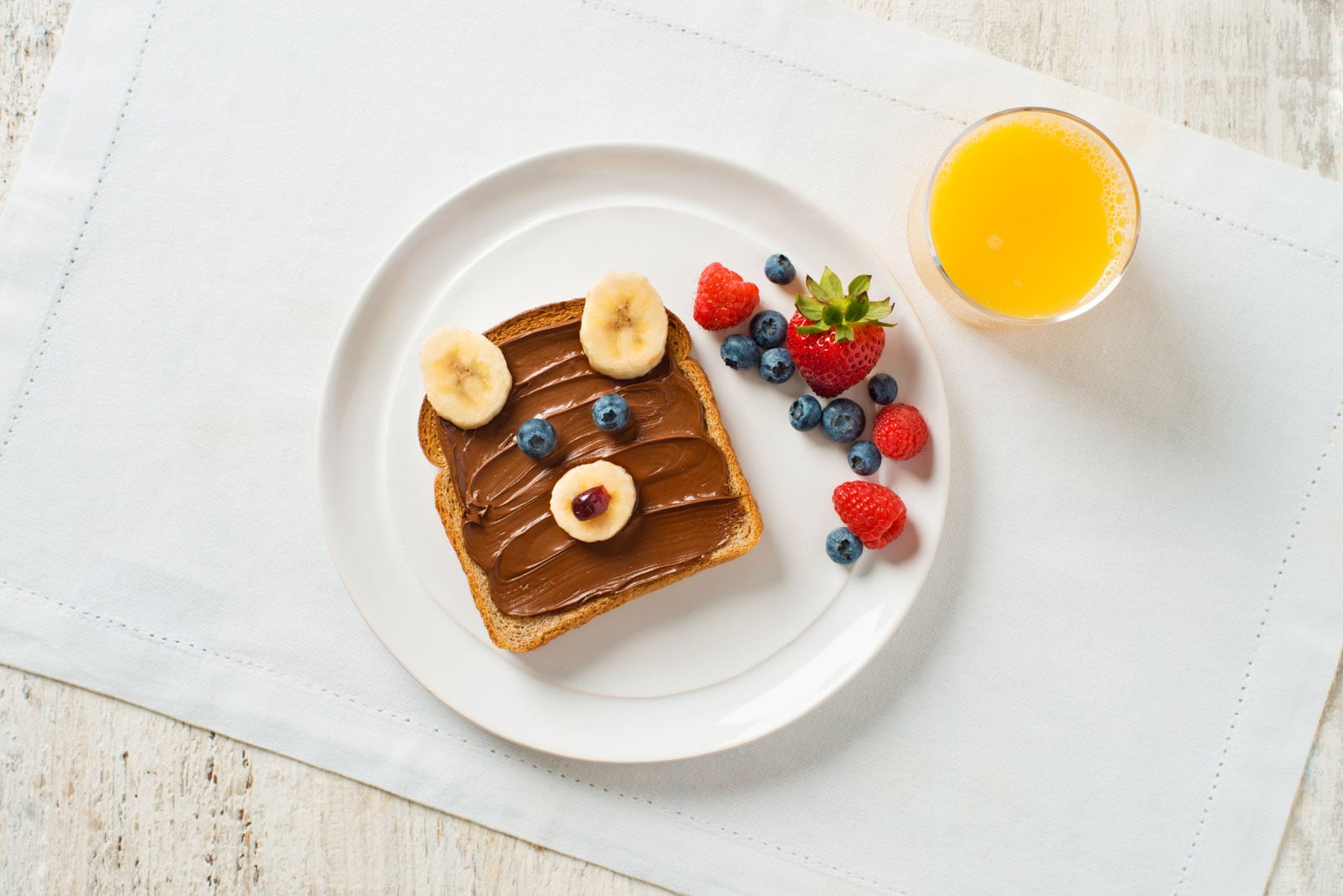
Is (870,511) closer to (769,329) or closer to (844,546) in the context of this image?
(844,546)

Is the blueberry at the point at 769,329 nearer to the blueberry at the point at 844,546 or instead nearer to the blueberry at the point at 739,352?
the blueberry at the point at 739,352

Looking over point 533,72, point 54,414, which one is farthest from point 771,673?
point 54,414

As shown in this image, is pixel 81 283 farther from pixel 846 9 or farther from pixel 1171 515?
pixel 1171 515

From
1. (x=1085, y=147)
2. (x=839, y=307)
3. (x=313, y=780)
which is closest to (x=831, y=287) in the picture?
(x=839, y=307)

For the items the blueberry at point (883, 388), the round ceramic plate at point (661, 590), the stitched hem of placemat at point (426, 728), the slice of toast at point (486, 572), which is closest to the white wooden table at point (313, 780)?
the stitched hem of placemat at point (426, 728)

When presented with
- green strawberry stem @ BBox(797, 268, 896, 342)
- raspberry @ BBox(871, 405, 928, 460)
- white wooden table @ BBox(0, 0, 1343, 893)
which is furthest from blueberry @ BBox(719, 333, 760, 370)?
white wooden table @ BBox(0, 0, 1343, 893)

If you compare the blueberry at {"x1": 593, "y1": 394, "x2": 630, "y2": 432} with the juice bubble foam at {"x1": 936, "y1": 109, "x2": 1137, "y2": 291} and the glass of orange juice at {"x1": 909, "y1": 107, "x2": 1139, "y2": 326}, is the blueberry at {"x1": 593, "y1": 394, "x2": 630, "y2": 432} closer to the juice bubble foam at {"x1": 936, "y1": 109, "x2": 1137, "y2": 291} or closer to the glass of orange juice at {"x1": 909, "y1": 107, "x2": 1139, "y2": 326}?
the glass of orange juice at {"x1": 909, "y1": 107, "x2": 1139, "y2": 326}

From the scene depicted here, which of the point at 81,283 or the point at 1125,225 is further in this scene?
the point at 81,283

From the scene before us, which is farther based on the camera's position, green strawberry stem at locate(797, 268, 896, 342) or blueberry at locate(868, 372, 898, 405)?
blueberry at locate(868, 372, 898, 405)
